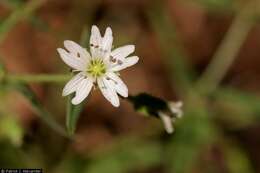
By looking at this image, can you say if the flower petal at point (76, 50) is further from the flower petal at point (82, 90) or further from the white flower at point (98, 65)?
the flower petal at point (82, 90)

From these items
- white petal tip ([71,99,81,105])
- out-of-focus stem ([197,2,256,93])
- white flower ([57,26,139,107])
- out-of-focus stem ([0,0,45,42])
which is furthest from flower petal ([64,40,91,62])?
out-of-focus stem ([197,2,256,93])

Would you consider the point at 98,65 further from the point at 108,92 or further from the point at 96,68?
the point at 108,92

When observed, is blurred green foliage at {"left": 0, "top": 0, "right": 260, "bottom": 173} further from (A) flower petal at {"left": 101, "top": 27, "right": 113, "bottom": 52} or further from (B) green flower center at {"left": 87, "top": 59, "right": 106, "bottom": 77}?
(A) flower petal at {"left": 101, "top": 27, "right": 113, "bottom": 52}

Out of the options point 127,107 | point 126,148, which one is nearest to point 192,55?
point 127,107

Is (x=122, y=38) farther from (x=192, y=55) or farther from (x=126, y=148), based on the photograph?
(x=126, y=148)

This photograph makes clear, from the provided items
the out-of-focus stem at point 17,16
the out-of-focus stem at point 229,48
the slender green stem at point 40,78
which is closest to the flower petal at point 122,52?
the slender green stem at point 40,78

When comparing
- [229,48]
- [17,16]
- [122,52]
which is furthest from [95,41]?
[229,48]
